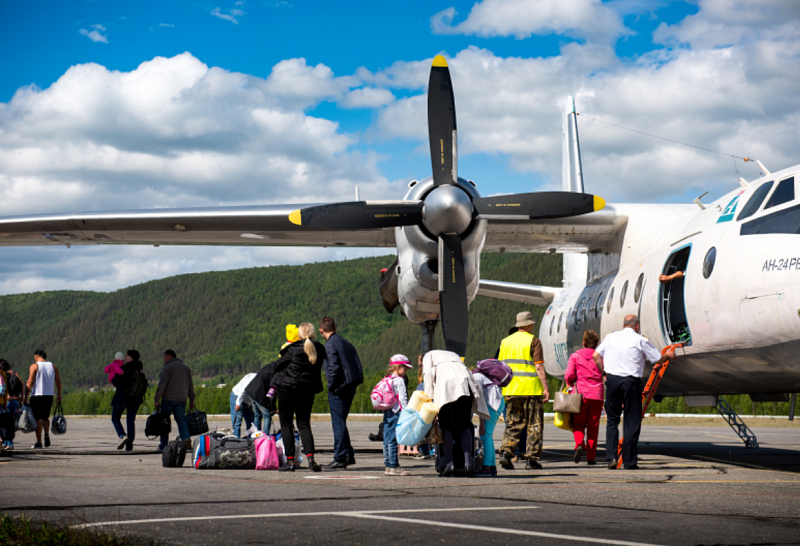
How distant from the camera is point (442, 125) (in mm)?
11758

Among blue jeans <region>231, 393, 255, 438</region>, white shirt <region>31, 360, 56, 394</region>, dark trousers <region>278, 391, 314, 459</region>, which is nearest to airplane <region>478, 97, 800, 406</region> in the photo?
dark trousers <region>278, 391, 314, 459</region>

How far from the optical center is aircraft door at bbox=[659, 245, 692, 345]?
32.4 feet

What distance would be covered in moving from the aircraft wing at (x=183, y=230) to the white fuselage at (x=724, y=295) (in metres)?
4.45

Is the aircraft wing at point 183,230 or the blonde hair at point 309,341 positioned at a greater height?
the aircraft wing at point 183,230

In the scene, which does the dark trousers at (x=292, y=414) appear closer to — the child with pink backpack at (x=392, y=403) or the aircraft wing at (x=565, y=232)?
the child with pink backpack at (x=392, y=403)

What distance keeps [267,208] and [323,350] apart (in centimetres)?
Answer: 372

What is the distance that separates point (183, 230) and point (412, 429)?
726 centimetres

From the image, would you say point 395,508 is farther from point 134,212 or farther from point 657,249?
point 134,212

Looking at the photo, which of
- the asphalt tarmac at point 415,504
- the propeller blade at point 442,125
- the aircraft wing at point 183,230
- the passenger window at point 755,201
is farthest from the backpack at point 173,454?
the passenger window at point 755,201

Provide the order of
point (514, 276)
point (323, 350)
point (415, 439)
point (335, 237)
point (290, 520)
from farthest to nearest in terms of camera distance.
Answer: point (514, 276) → point (335, 237) → point (323, 350) → point (415, 439) → point (290, 520)

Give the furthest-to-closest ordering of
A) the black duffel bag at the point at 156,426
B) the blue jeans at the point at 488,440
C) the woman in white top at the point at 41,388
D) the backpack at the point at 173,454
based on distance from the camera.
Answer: the woman in white top at the point at 41,388, the black duffel bag at the point at 156,426, the backpack at the point at 173,454, the blue jeans at the point at 488,440

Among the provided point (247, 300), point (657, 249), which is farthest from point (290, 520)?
point (247, 300)

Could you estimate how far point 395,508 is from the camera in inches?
206

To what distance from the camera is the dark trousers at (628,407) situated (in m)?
8.85
